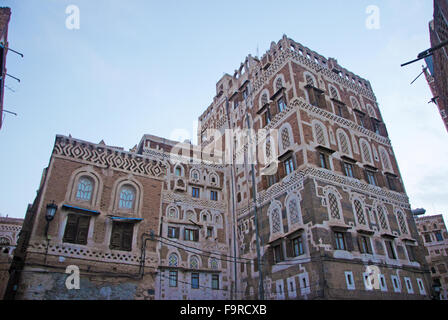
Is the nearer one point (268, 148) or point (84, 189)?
point (84, 189)

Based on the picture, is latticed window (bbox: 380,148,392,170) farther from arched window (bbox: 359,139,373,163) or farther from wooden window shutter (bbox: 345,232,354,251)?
wooden window shutter (bbox: 345,232,354,251)

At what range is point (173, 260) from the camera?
22.4 meters

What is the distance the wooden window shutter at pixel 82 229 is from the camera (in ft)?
55.9

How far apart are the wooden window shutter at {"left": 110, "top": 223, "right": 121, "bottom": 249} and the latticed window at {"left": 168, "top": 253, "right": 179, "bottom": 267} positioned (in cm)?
541

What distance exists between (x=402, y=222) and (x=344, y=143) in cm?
712

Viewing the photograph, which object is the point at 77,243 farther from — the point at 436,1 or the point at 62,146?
the point at 436,1

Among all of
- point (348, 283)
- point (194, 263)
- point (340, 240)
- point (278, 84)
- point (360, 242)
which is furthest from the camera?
point (278, 84)

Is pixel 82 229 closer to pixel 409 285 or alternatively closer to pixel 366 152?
pixel 409 285

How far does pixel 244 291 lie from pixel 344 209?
9.16m

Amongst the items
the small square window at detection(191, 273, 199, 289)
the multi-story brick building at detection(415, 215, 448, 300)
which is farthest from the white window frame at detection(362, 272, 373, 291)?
the multi-story brick building at detection(415, 215, 448, 300)

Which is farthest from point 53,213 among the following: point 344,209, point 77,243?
point 344,209

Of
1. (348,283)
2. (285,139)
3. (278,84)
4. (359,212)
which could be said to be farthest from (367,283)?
(278,84)

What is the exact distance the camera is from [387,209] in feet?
77.3

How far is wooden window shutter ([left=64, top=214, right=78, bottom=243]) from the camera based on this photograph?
1680cm
